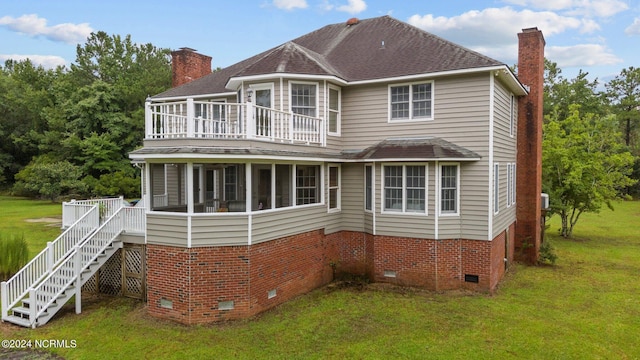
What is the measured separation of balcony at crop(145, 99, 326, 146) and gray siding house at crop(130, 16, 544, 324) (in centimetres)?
5

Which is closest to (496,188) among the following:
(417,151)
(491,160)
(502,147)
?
(491,160)

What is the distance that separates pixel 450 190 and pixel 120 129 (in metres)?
33.1

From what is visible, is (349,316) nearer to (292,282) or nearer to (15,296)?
(292,282)

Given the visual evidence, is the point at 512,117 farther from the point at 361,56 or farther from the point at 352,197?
the point at 352,197

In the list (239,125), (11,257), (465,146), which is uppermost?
(239,125)

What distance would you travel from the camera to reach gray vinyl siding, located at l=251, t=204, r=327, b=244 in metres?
10.5

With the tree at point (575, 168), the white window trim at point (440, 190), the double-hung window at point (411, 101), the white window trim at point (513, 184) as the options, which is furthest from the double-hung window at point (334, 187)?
the tree at point (575, 168)

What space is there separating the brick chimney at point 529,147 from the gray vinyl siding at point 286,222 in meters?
8.26

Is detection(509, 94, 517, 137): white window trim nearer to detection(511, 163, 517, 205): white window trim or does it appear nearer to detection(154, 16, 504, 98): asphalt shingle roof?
detection(511, 163, 517, 205): white window trim

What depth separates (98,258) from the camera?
11766mm

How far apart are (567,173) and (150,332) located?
798 inches

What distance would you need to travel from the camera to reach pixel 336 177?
1390cm

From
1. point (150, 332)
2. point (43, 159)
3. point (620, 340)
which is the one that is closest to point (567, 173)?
point (620, 340)

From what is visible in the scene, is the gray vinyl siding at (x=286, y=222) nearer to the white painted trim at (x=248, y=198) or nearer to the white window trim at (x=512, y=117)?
the white painted trim at (x=248, y=198)
